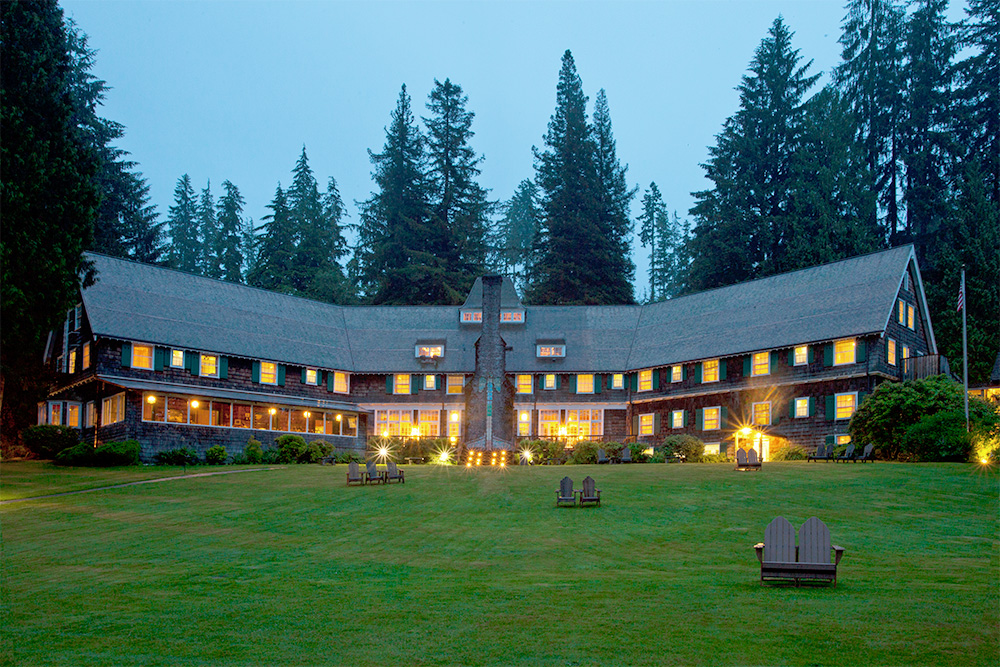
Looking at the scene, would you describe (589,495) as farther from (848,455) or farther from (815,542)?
(848,455)

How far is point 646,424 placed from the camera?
54062 mm

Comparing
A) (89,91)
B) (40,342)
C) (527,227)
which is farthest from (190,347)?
(527,227)

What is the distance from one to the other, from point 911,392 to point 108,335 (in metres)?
36.6

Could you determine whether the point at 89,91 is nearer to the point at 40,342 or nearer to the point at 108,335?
the point at 108,335

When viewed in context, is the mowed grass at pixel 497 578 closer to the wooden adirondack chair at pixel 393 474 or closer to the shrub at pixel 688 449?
the wooden adirondack chair at pixel 393 474

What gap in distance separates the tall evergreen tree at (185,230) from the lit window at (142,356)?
5462 centimetres

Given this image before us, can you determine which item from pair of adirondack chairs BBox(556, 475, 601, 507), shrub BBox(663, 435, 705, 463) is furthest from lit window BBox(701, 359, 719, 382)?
pair of adirondack chairs BBox(556, 475, 601, 507)

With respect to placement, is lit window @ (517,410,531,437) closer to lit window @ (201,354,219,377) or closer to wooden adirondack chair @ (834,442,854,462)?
lit window @ (201,354,219,377)

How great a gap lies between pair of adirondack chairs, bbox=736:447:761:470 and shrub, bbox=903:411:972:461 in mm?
6350

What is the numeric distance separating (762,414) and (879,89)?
37.5 metres

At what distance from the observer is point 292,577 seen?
51.4 ft

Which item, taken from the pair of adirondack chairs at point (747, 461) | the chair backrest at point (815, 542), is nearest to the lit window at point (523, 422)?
the pair of adirondack chairs at point (747, 461)

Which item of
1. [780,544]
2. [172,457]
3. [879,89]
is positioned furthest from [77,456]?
[879,89]

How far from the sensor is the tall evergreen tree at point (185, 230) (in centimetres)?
10044
